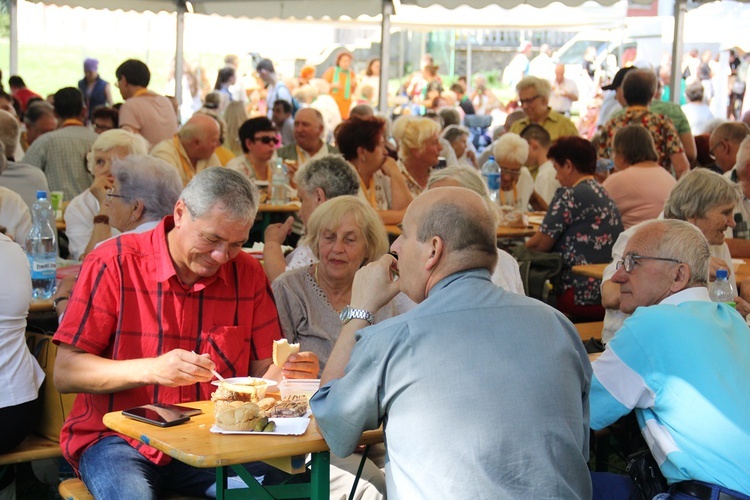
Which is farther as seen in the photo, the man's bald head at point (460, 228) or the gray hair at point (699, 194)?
the gray hair at point (699, 194)

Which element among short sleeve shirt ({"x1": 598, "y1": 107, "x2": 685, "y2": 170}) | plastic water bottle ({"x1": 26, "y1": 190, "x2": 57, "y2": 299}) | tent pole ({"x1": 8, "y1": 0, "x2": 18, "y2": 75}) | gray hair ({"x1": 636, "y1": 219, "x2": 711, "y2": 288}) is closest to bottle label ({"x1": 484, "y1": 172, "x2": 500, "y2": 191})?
short sleeve shirt ({"x1": 598, "y1": 107, "x2": 685, "y2": 170})

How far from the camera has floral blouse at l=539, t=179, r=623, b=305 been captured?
5.62 metres

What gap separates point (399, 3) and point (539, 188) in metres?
3.28

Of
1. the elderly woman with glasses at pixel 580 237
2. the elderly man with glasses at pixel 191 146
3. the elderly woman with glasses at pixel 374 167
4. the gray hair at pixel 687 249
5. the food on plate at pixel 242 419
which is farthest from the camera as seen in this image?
the elderly man with glasses at pixel 191 146

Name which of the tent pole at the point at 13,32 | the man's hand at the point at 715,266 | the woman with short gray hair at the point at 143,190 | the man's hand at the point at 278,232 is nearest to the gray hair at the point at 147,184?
the woman with short gray hair at the point at 143,190

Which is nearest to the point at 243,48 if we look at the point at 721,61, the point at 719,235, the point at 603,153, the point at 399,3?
the point at 721,61

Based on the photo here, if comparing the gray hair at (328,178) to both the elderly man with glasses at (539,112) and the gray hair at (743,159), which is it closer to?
the gray hair at (743,159)

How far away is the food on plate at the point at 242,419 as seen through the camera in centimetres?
231

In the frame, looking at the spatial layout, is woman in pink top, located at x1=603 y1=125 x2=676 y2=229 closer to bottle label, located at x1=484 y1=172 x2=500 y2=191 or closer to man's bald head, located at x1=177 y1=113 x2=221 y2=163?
bottle label, located at x1=484 y1=172 x2=500 y2=191

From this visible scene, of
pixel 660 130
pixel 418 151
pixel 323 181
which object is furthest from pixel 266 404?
pixel 660 130

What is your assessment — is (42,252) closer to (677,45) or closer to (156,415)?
(156,415)

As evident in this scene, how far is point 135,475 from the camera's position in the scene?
102 inches

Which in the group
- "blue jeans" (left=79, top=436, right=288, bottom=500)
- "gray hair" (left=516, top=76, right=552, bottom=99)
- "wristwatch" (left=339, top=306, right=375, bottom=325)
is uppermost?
"gray hair" (left=516, top=76, right=552, bottom=99)

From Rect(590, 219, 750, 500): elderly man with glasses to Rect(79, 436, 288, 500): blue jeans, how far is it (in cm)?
101
